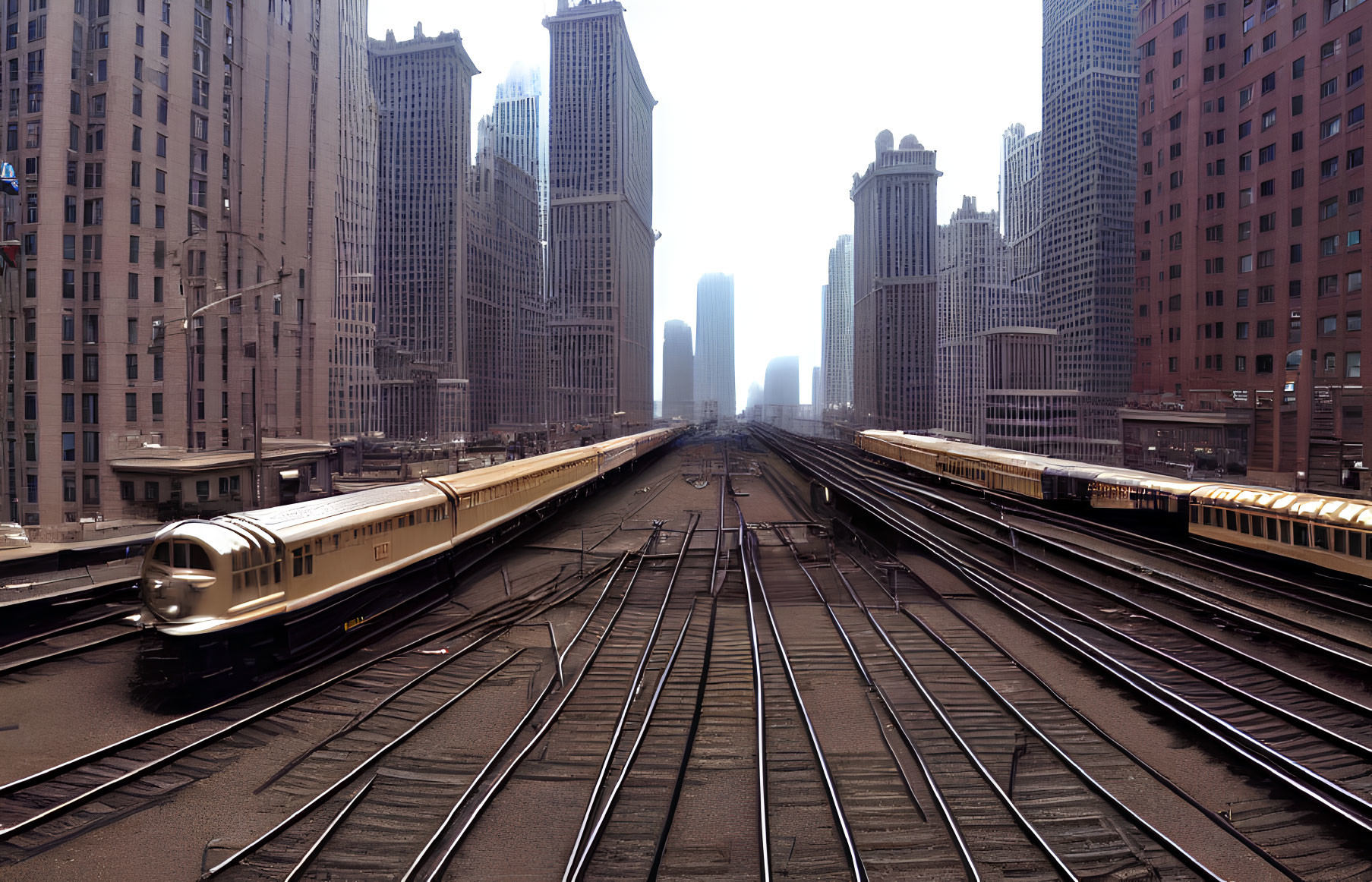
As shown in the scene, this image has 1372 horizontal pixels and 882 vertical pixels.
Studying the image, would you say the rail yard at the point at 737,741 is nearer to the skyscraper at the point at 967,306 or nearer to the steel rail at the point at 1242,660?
the steel rail at the point at 1242,660

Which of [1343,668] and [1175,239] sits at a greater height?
[1175,239]

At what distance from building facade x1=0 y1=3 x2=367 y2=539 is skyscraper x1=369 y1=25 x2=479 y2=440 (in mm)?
90699

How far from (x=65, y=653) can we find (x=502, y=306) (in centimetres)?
15560

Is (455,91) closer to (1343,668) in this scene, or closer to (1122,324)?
(1122,324)

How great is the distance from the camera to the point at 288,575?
538 inches

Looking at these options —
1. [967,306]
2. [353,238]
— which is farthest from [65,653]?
[967,306]

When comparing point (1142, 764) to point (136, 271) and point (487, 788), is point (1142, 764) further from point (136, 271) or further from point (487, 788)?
point (136, 271)

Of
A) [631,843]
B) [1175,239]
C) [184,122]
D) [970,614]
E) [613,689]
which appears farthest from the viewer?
[1175,239]

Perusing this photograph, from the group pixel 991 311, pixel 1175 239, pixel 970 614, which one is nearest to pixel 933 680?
pixel 970 614

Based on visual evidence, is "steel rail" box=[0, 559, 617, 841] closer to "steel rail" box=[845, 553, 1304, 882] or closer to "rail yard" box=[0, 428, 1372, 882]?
"rail yard" box=[0, 428, 1372, 882]

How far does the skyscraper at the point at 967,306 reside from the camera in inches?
6644

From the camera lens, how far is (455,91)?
144m

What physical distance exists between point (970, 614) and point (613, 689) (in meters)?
11.1

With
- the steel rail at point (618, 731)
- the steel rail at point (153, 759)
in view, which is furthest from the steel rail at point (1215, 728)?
the steel rail at point (153, 759)
